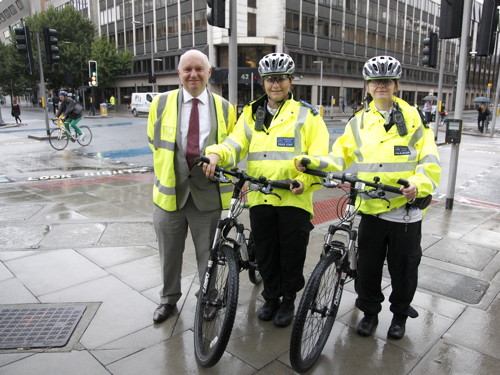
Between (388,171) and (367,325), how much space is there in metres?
1.21

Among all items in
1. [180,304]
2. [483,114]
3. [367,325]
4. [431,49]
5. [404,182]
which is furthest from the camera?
[483,114]

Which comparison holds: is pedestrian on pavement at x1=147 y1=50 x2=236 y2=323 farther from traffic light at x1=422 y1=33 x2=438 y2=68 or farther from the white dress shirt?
traffic light at x1=422 y1=33 x2=438 y2=68

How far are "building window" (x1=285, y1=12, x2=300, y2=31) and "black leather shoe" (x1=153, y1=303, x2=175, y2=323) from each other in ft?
143

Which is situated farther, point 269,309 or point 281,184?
point 269,309

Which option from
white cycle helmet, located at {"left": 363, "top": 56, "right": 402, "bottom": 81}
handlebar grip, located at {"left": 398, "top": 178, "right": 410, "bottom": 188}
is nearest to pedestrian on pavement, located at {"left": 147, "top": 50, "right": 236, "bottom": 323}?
white cycle helmet, located at {"left": 363, "top": 56, "right": 402, "bottom": 81}

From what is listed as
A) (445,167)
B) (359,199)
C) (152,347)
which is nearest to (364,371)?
(359,199)

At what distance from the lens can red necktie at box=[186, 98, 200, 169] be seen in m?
3.39

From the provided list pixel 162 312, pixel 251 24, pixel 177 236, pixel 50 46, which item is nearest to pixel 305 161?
pixel 177 236

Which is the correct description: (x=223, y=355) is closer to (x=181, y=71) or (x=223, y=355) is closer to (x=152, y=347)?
(x=152, y=347)

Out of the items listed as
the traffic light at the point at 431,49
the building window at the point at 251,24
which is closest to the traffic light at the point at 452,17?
the traffic light at the point at 431,49

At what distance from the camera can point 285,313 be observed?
137 inches

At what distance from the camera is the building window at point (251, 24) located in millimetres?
43188

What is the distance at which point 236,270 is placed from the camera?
290cm

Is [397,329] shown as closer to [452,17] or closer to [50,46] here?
[452,17]
